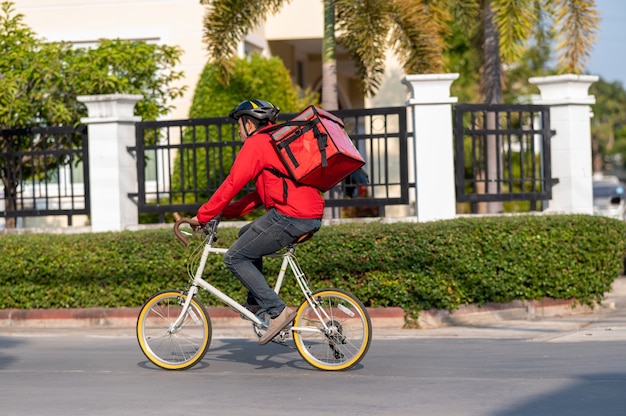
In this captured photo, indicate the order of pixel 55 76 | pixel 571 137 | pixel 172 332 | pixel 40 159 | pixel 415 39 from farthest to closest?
pixel 40 159, pixel 415 39, pixel 55 76, pixel 571 137, pixel 172 332

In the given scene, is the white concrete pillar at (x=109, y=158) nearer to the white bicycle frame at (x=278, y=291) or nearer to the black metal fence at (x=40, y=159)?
the black metal fence at (x=40, y=159)

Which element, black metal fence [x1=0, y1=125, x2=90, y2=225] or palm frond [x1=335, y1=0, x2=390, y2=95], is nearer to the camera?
black metal fence [x1=0, y1=125, x2=90, y2=225]

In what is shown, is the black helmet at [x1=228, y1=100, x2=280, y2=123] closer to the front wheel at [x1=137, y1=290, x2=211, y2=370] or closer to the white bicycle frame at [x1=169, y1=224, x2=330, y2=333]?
the white bicycle frame at [x1=169, y1=224, x2=330, y2=333]

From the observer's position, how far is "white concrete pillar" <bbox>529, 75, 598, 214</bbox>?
12.8 metres

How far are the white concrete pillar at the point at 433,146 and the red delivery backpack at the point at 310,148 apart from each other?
4543mm

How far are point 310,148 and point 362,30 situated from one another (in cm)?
695

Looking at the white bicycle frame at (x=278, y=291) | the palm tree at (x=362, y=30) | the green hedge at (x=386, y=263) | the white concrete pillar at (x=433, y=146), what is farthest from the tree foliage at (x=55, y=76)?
the white bicycle frame at (x=278, y=291)

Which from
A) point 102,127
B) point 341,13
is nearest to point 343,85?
point 341,13

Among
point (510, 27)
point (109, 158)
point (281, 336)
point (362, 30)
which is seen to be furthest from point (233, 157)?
point (281, 336)

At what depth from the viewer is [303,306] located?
7.93 m

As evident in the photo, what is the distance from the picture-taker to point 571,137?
12.8 m

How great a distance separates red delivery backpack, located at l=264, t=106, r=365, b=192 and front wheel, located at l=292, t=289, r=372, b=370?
2.78 ft

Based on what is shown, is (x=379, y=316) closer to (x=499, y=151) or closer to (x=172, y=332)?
(x=499, y=151)

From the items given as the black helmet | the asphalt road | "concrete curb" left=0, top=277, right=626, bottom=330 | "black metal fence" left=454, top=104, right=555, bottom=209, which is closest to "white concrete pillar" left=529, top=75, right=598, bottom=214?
"black metal fence" left=454, top=104, right=555, bottom=209
